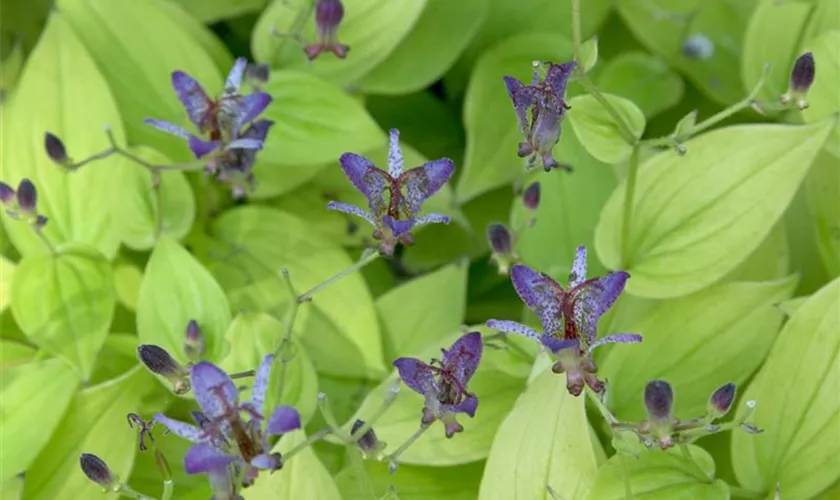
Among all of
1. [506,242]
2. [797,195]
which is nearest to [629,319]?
[506,242]

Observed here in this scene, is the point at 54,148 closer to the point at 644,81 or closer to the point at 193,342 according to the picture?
the point at 193,342

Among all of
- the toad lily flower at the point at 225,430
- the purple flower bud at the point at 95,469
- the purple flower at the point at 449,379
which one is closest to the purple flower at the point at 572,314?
the purple flower at the point at 449,379

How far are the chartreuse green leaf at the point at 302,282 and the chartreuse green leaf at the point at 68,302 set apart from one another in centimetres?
10

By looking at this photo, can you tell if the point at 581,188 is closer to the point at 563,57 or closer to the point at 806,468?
the point at 563,57

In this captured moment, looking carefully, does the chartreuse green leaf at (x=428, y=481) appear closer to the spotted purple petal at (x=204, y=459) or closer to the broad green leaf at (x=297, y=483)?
the broad green leaf at (x=297, y=483)

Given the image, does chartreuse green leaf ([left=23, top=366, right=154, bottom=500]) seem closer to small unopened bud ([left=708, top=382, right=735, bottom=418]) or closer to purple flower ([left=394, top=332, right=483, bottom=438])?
purple flower ([left=394, top=332, right=483, bottom=438])

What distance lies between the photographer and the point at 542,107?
54cm

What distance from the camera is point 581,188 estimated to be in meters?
0.78

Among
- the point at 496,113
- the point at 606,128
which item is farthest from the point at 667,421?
the point at 496,113

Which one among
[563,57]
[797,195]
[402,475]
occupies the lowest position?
[402,475]

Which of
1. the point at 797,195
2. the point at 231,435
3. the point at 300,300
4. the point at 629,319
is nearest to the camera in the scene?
the point at 231,435

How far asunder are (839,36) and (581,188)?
0.23 meters

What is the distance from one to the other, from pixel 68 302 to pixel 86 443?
0.11 meters

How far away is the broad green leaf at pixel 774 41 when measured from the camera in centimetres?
82
